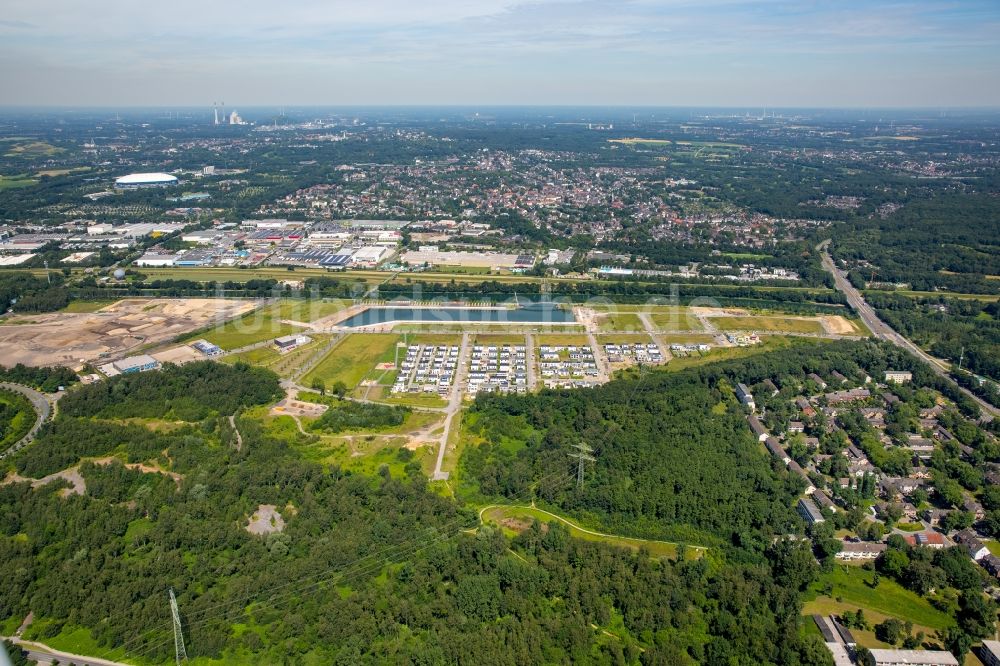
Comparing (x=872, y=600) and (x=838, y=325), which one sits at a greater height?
(x=838, y=325)

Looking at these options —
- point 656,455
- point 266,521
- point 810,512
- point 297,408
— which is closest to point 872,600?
point 810,512

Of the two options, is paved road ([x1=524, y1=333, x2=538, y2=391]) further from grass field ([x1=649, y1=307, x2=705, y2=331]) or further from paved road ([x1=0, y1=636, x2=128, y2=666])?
paved road ([x1=0, y1=636, x2=128, y2=666])

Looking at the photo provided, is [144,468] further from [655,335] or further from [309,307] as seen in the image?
[655,335]

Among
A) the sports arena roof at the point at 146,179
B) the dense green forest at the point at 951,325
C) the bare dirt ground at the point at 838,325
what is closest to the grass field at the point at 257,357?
the bare dirt ground at the point at 838,325

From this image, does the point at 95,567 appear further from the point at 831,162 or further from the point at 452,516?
the point at 831,162

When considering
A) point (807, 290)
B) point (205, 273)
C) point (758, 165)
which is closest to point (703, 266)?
point (807, 290)

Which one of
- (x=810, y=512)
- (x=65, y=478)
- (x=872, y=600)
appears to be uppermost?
(x=810, y=512)
